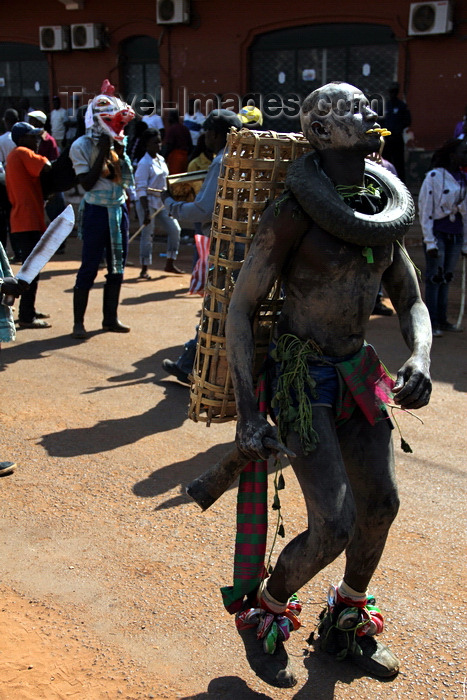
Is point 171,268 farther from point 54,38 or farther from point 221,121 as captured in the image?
point 54,38

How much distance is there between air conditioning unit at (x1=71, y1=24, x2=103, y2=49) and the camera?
18.4 meters

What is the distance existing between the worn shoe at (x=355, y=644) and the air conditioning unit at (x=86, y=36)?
17868mm

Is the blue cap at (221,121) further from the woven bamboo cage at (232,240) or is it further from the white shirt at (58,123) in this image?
the white shirt at (58,123)

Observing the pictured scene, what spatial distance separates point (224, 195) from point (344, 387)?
860 millimetres

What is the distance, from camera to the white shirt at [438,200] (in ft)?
25.8

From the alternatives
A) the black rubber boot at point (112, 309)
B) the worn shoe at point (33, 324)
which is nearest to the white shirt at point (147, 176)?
the worn shoe at point (33, 324)

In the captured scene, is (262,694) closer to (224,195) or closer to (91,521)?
(91,521)

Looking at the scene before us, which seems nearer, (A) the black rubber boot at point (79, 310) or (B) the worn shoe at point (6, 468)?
(B) the worn shoe at point (6, 468)

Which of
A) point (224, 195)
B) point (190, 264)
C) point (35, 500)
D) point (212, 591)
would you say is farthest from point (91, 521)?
point (190, 264)

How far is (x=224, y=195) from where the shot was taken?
2.99 m

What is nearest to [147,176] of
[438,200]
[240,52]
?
[438,200]

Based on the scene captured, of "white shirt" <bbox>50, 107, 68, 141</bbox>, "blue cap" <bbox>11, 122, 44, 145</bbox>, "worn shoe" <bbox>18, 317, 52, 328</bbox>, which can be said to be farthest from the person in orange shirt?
"white shirt" <bbox>50, 107, 68, 141</bbox>

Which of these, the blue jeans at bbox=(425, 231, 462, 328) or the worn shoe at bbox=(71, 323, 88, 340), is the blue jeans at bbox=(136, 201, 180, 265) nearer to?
the worn shoe at bbox=(71, 323, 88, 340)

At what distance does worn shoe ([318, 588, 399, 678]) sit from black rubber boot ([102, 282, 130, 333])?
5.31 metres
